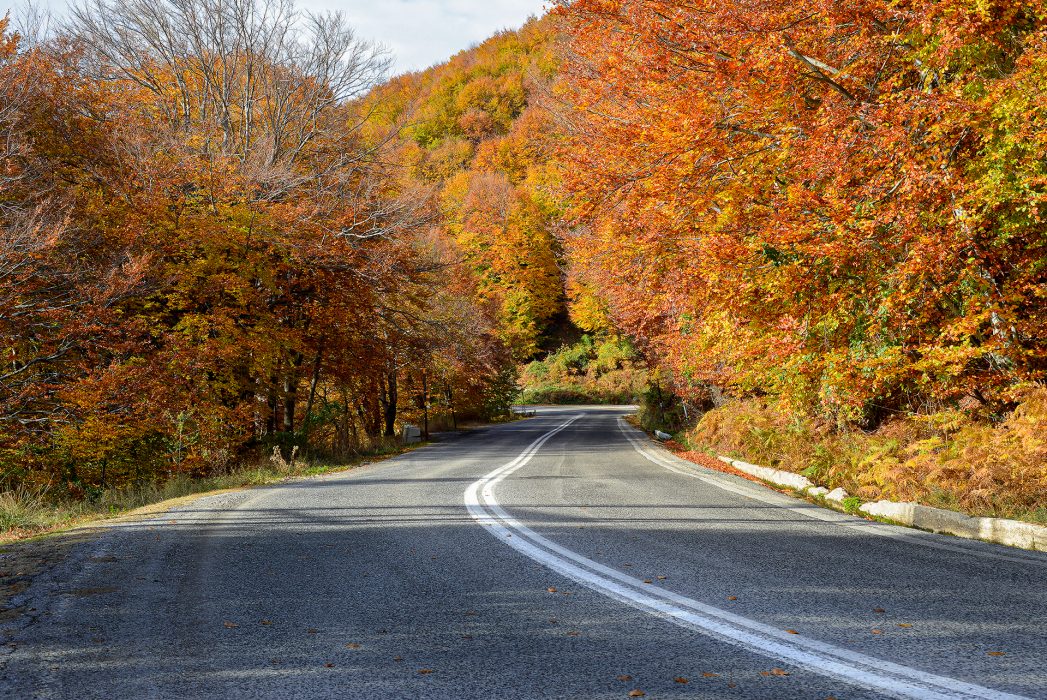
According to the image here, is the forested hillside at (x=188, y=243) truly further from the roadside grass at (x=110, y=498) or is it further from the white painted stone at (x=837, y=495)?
the white painted stone at (x=837, y=495)

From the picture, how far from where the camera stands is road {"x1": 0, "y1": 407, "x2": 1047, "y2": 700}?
305 cm

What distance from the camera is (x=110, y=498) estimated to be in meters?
11.4

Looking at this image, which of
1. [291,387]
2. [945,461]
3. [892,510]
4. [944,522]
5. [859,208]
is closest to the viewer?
[944,522]

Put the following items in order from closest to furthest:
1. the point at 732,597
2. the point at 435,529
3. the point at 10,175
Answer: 1. the point at 732,597
2. the point at 435,529
3. the point at 10,175

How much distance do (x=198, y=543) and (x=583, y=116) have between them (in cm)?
1176

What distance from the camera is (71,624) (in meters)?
3.90

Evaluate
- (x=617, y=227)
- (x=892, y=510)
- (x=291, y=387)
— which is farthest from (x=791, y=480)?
(x=291, y=387)

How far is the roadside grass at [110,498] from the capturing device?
789 centimetres

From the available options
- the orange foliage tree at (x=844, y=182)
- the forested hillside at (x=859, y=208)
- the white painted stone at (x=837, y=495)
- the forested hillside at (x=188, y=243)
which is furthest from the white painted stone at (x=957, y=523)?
the forested hillside at (x=188, y=243)

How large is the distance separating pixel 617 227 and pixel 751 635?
12.1m

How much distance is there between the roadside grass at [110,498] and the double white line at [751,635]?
5.26 m

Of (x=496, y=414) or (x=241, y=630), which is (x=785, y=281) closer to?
(x=241, y=630)

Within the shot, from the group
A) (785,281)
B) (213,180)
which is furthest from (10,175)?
(785,281)

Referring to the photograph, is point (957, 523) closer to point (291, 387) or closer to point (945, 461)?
point (945, 461)
